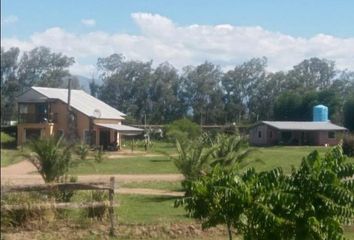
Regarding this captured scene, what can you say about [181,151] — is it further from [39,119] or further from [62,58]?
[62,58]

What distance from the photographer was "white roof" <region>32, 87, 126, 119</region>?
7.54m

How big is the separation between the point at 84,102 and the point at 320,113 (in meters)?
11.2

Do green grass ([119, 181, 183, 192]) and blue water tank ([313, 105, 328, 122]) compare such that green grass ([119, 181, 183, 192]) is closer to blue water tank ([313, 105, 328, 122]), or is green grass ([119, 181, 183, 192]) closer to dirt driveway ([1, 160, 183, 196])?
dirt driveway ([1, 160, 183, 196])

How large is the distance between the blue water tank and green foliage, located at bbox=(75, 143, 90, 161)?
6629 millimetres

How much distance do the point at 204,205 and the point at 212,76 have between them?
6289 millimetres

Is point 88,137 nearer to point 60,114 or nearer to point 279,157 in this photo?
point 60,114

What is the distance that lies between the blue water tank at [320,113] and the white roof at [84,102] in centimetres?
768

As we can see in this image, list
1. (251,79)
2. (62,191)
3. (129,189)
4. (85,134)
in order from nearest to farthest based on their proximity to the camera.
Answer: (85,134) → (62,191) → (251,79) → (129,189)

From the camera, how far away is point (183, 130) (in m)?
14.8

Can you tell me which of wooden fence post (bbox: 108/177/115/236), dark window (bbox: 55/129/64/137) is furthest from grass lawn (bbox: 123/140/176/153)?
dark window (bbox: 55/129/64/137)

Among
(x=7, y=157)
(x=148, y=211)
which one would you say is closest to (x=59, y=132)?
(x=148, y=211)

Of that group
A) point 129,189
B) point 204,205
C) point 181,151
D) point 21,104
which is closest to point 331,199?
point 204,205

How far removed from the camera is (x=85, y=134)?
9.91 m

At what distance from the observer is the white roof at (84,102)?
297 inches
